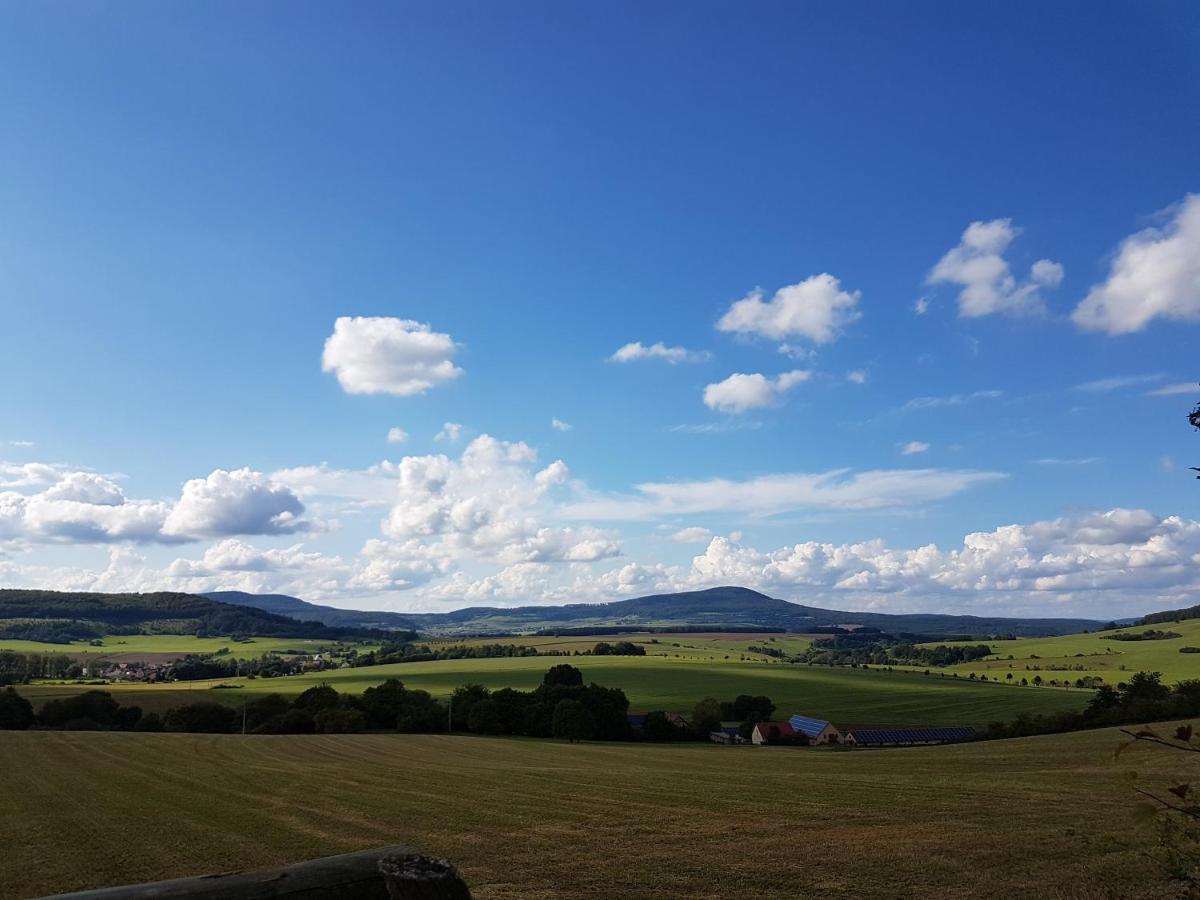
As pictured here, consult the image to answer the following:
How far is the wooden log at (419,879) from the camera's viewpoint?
4.00m

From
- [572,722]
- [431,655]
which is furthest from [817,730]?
[431,655]

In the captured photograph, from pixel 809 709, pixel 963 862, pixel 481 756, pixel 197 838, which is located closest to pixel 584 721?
pixel 481 756

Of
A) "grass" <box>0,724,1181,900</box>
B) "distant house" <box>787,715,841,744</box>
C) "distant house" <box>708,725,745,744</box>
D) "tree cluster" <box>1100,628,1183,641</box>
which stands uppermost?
"grass" <box>0,724,1181,900</box>

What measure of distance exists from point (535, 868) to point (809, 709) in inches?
3776

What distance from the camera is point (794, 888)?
15875mm

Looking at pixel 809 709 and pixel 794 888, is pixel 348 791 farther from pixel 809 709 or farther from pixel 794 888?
pixel 809 709

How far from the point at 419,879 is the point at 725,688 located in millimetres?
123135

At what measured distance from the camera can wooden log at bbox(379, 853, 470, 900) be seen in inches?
157

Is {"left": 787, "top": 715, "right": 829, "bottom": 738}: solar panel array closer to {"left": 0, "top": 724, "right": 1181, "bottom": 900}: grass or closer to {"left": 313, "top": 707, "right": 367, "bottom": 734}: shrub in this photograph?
{"left": 0, "top": 724, "right": 1181, "bottom": 900}: grass

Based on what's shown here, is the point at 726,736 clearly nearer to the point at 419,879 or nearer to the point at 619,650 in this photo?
the point at 419,879

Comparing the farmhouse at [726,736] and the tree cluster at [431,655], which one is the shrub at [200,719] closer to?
the farmhouse at [726,736]

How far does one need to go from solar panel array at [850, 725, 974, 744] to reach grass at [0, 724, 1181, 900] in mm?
41069

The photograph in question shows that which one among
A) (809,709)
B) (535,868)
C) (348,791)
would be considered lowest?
(809,709)

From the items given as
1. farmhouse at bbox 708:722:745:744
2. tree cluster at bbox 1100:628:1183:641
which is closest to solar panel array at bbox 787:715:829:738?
farmhouse at bbox 708:722:745:744
